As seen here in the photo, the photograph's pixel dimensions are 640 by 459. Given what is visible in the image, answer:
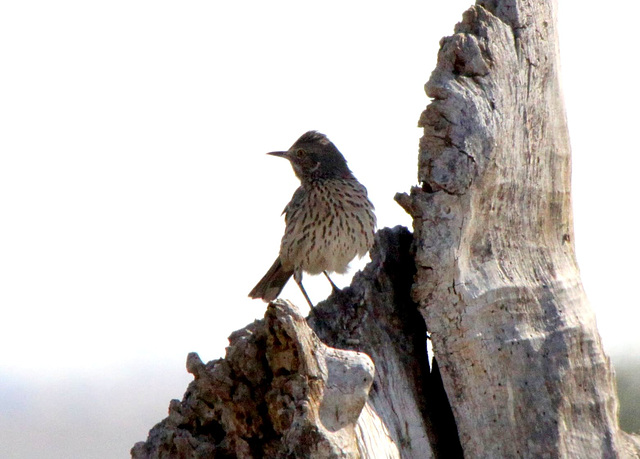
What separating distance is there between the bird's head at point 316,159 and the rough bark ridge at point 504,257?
2.08m

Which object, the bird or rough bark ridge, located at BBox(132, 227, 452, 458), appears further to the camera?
the bird

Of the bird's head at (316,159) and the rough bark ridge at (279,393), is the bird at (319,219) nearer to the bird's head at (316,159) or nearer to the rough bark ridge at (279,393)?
the bird's head at (316,159)

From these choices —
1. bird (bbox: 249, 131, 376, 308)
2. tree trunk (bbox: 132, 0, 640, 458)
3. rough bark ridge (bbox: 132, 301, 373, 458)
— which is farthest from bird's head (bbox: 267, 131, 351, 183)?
rough bark ridge (bbox: 132, 301, 373, 458)

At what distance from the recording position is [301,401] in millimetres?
4176

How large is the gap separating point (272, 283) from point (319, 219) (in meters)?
0.86

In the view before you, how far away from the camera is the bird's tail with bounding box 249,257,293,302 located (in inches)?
303

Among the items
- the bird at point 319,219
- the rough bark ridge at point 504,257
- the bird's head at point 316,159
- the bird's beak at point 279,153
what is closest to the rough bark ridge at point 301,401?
the rough bark ridge at point 504,257

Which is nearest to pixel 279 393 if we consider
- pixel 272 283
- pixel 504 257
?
pixel 504 257

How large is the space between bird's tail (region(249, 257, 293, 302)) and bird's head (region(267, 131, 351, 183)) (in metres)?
0.83

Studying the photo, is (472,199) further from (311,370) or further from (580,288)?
(311,370)

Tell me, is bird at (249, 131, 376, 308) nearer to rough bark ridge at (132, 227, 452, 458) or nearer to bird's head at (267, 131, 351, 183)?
bird's head at (267, 131, 351, 183)

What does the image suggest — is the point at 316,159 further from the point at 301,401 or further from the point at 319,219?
the point at 301,401

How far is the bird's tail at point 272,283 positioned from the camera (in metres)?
7.69

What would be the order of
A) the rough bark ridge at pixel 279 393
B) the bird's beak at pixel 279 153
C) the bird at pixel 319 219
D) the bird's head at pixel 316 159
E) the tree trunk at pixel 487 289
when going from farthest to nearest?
1. the bird's beak at pixel 279 153
2. the bird's head at pixel 316 159
3. the bird at pixel 319 219
4. the tree trunk at pixel 487 289
5. the rough bark ridge at pixel 279 393
